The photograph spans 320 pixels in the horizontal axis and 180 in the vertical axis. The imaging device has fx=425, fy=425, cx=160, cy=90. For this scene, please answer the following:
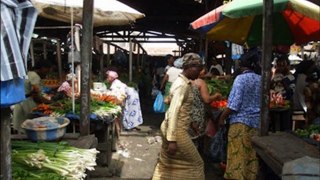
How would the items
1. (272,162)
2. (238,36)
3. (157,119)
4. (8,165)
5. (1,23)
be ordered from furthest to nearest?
1. (157,119)
2. (238,36)
3. (272,162)
4. (8,165)
5. (1,23)

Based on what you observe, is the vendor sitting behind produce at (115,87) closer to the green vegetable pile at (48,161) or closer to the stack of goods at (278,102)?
the stack of goods at (278,102)

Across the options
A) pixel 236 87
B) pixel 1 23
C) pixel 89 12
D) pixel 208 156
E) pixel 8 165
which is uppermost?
pixel 89 12

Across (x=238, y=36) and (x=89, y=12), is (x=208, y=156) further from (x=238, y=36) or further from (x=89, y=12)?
(x=89, y=12)

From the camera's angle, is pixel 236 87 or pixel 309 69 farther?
pixel 309 69

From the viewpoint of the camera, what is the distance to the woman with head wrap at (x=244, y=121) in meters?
5.57

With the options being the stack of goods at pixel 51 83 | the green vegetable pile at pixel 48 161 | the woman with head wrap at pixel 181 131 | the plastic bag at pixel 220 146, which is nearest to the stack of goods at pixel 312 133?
the woman with head wrap at pixel 181 131

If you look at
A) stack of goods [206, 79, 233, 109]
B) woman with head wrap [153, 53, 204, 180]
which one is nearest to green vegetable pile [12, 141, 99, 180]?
woman with head wrap [153, 53, 204, 180]

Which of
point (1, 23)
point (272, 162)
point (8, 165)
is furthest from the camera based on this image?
point (272, 162)

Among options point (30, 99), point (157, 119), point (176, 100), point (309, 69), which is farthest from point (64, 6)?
point (157, 119)

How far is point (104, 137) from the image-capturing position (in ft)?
24.3

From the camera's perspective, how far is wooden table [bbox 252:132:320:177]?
3979mm

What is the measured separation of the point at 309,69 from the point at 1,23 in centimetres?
732

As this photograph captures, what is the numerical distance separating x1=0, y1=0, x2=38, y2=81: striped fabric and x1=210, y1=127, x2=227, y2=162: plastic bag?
5.02m

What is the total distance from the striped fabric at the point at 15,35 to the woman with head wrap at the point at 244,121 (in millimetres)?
3312
